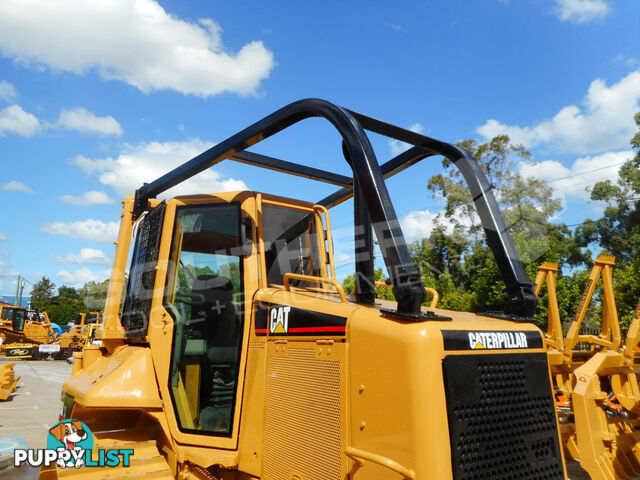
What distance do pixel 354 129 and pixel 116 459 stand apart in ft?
8.33

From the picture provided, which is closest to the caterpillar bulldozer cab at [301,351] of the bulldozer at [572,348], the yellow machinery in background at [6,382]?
the bulldozer at [572,348]

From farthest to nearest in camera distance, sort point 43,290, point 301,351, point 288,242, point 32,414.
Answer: point 43,290 < point 32,414 < point 288,242 < point 301,351

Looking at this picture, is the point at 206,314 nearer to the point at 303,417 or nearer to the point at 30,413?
the point at 303,417

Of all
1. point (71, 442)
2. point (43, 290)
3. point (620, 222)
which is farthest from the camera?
point (43, 290)

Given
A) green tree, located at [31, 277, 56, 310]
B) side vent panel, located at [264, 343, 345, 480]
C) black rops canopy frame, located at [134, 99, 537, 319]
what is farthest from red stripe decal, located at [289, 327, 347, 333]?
green tree, located at [31, 277, 56, 310]

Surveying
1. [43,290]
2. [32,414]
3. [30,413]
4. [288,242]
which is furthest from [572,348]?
[43,290]

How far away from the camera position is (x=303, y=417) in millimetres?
2719

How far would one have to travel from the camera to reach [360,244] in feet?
9.68

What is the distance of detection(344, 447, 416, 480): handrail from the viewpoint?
2089 mm

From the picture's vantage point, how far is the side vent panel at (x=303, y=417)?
2.54 m

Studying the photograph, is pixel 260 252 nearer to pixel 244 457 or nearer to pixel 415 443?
pixel 244 457

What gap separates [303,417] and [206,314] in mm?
1253

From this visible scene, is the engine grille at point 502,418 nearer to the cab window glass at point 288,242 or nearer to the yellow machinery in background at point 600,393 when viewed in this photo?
the cab window glass at point 288,242

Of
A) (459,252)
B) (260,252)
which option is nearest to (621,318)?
(459,252)
